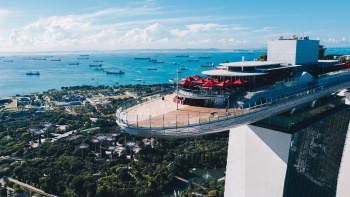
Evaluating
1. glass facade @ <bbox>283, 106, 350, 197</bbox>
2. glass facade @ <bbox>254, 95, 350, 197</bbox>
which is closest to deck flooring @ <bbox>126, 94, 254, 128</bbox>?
glass facade @ <bbox>254, 95, 350, 197</bbox>

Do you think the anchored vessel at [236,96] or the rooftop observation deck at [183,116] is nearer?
the rooftop observation deck at [183,116]

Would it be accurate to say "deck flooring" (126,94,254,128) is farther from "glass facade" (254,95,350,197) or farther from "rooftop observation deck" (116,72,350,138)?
"glass facade" (254,95,350,197)

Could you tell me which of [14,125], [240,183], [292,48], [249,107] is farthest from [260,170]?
[14,125]

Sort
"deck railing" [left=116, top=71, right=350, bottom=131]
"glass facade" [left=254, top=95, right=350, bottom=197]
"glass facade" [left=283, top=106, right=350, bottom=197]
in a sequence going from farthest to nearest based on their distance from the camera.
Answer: "glass facade" [left=283, top=106, right=350, bottom=197], "glass facade" [left=254, top=95, right=350, bottom=197], "deck railing" [left=116, top=71, right=350, bottom=131]

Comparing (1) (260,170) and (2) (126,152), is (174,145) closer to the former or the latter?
(2) (126,152)

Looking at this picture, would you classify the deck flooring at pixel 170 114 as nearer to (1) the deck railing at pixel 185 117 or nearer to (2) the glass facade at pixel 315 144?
(1) the deck railing at pixel 185 117

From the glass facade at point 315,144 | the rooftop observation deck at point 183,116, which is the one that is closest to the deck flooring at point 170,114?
the rooftop observation deck at point 183,116

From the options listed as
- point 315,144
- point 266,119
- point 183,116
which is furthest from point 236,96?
point 315,144

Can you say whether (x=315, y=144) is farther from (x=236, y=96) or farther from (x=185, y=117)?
(x=185, y=117)
